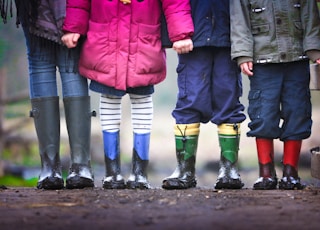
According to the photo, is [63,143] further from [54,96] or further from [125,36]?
[125,36]

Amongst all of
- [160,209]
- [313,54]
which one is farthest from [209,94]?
[160,209]

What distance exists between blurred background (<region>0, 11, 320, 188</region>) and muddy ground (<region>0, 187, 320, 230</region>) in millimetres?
2981

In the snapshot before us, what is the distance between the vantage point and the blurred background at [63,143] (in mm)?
7930

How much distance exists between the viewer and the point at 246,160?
34.9 feet

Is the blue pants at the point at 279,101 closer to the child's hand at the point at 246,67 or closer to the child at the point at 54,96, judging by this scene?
the child's hand at the point at 246,67

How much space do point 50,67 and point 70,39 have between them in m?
0.21

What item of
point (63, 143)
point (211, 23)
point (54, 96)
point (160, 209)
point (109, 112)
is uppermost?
point (211, 23)

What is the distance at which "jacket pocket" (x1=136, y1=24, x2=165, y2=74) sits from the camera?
3.93 m

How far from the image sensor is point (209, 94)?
3.99 m

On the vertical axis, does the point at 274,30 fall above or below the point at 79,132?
above

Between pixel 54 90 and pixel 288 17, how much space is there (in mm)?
1307

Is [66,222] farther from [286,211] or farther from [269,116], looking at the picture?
[269,116]

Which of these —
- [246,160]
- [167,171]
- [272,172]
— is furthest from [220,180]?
[246,160]

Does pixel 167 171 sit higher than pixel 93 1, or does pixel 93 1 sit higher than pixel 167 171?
pixel 93 1
